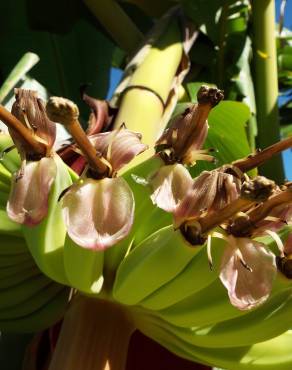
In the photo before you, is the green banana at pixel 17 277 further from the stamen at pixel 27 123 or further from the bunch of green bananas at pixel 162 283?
the stamen at pixel 27 123

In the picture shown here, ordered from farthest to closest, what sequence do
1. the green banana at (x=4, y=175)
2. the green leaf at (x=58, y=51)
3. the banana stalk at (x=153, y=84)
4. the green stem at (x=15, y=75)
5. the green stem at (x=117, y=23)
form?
the green leaf at (x=58, y=51) → the green stem at (x=117, y=23) → the green stem at (x=15, y=75) → the banana stalk at (x=153, y=84) → the green banana at (x=4, y=175)

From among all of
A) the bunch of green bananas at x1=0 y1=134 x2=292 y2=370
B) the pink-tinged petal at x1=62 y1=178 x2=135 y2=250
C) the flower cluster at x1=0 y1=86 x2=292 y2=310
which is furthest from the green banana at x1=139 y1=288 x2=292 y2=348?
the pink-tinged petal at x1=62 y1=178 x2=135 y2=250

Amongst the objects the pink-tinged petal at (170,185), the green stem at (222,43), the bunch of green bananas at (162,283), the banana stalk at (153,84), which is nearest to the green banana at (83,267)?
the bunch of green bananas at (162,283)

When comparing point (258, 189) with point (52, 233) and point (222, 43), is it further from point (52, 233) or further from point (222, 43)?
point (222, 43)

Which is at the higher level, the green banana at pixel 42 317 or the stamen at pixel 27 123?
the stamen at pixel 27 123

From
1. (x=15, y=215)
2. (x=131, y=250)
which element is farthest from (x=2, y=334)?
(x=15, y=215)

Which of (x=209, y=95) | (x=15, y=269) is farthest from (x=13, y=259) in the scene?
(x=209, y=95)
